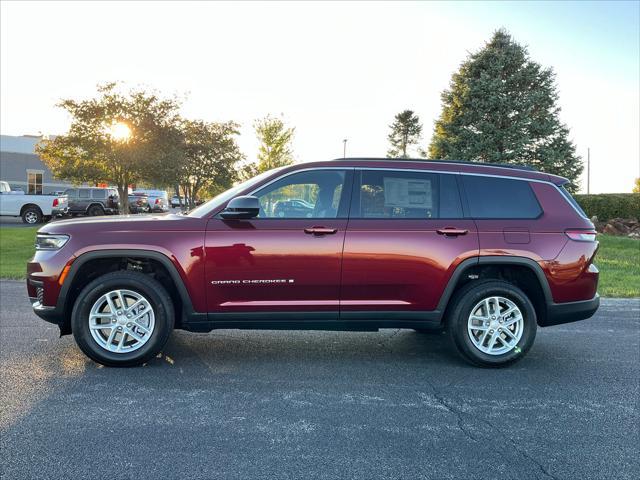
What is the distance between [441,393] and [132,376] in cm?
257

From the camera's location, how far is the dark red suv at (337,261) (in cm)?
459

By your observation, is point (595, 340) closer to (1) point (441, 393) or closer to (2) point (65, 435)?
(1) point (441, 393)

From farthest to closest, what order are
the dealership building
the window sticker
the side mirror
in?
the dealership building < the window sticker < the side mirror

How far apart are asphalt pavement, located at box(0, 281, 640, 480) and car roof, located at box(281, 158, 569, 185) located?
6.00 ft

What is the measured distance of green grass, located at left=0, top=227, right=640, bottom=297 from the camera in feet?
32.9

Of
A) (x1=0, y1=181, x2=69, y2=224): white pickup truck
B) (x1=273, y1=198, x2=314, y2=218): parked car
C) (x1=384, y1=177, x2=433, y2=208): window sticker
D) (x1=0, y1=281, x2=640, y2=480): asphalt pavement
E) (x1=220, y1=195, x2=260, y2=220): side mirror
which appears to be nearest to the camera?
(x1=0, y1=281, x2=640, y2=480): asphalt pavement

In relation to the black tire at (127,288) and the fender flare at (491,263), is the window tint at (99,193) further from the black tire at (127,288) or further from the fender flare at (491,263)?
the fender flare at (491,263)

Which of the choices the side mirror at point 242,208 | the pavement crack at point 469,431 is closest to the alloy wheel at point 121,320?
the side mirror at point 242,208

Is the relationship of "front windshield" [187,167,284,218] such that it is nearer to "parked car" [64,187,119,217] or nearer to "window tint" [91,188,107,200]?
"parked car" [64,187,119,217]

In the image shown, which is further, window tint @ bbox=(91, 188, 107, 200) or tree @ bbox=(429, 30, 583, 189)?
window tint @ bbox=(91, 188, 107, 200)

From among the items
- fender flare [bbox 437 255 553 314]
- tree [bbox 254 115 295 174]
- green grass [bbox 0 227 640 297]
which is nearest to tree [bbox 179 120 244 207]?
tree [bbox 254 115 295 174]

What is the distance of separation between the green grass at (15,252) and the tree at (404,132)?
55222 mm

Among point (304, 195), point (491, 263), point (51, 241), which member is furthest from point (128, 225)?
point (491, 263)

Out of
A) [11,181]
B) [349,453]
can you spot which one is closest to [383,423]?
[349,453]
